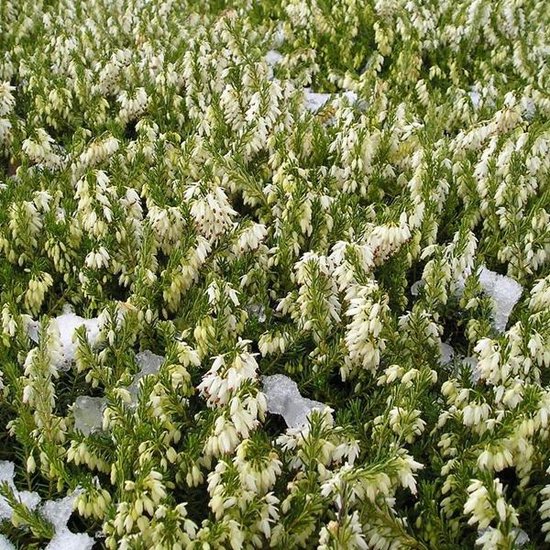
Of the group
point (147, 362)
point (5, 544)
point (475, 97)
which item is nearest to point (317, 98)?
point (475, 97)

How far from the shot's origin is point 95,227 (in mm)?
4277

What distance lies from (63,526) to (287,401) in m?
1.23

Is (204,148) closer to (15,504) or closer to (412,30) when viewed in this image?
(15,504)

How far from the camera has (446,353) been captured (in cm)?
416

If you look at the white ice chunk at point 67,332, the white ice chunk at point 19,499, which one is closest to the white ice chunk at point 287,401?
the white ice chunk at point 67,332

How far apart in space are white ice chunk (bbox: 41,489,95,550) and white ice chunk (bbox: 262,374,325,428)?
3.45 ft

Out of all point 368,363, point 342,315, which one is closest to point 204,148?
point 342,315

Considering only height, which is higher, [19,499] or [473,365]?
[473,365]

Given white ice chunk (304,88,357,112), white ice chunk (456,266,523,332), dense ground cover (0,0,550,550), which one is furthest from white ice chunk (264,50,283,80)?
white ice chunk (456,266,523,332)

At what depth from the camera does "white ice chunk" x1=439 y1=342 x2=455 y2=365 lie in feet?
13.3

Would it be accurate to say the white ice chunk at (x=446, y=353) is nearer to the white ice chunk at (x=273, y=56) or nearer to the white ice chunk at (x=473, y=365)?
the white ice chunk at (x=473, y=365)

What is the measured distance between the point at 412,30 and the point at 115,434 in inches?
219

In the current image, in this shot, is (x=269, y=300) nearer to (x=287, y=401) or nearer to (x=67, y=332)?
(x=287, y=401)

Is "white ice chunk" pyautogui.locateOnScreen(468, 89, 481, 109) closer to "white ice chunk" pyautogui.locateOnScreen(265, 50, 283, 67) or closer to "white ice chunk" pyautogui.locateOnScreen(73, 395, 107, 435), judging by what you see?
"white ice chunk" pyautogui.locateOnScreen(265, 50, 283, 67)
